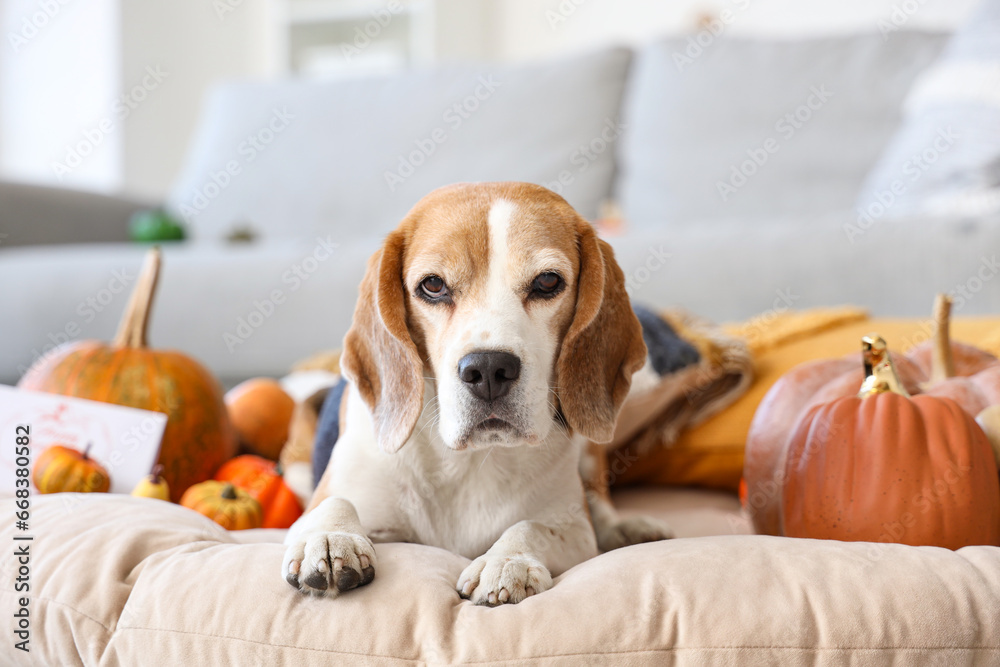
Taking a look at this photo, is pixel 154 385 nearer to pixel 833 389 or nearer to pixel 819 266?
pixel 833 389

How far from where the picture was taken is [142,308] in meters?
2.18

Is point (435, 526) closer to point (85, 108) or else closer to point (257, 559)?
point (257, 559)

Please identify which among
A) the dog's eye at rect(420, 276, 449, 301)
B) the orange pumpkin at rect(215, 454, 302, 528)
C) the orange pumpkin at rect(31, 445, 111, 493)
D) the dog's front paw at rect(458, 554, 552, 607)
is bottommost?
the orange pumpkin at rect(215, 454, 302, 528)

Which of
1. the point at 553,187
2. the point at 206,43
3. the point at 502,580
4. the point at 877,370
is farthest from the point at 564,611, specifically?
the point at 206,43

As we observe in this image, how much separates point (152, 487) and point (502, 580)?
996mm

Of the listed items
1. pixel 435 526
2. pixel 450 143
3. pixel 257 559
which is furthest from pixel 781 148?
pixel 257 559

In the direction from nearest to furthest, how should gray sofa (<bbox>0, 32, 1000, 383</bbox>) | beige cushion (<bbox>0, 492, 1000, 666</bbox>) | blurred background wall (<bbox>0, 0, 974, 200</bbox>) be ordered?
1. beige cushion (<bbox>0, 492, 1000, 666</bbox>)
2. gray sofa (<bbox>0, 32, 1000, 383</bbox>)
3. blurred background wall (<bbox>0, 0, 974, 200</bbox>)

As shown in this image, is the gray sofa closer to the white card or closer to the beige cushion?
the white card

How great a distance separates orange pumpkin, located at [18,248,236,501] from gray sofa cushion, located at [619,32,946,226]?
2475mm

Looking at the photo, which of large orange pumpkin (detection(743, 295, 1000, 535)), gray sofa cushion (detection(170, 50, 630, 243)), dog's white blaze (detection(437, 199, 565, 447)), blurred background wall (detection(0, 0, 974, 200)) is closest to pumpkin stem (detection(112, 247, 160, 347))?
dog's white blaze (detection(437, 199, 565, 447))

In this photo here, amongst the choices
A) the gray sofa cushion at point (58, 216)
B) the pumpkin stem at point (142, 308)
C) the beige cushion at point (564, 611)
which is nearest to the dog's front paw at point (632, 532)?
the beige cushion at point (564, 611)

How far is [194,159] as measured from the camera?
16.0ft

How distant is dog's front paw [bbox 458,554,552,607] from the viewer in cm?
115

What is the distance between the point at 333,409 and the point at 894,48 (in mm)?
3296
